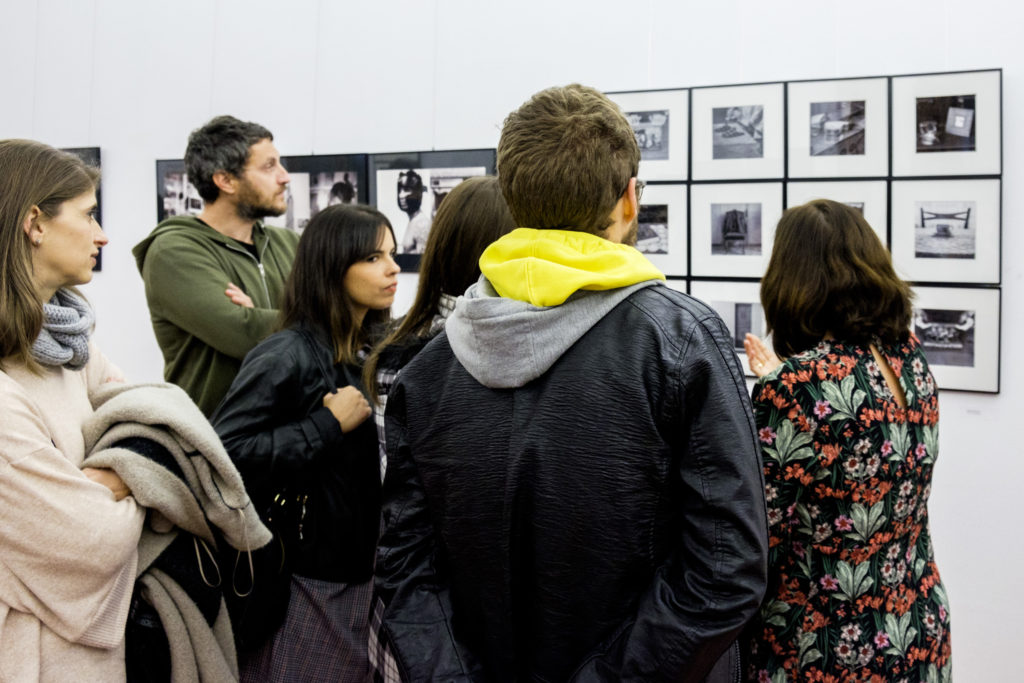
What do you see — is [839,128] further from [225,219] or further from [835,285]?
[225,219]

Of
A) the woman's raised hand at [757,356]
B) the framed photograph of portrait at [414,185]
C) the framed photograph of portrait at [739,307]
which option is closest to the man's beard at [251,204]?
the framed photograph of portrait at [414,185]

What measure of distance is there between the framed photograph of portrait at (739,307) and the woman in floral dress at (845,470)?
130 cm

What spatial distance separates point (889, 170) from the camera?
3016mm

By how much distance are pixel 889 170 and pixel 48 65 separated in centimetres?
417

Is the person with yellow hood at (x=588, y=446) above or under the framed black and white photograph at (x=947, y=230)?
under

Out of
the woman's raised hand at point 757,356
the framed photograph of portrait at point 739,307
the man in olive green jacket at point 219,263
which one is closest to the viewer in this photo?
the woman's raised hand at point 757,356

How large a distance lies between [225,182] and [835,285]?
7.47 ft

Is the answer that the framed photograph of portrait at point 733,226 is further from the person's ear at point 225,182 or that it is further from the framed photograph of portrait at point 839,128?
the person's ear at point 225,182

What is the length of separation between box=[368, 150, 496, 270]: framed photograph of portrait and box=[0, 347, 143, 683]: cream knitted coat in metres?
2.14

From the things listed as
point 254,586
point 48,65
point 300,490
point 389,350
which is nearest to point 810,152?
point 389,350

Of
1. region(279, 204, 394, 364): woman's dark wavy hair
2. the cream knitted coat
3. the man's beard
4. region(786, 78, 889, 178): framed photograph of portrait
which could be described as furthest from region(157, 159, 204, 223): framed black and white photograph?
region(786, 78, 889, 178): framed photograph of portrait

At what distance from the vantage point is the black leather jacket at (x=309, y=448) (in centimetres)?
207

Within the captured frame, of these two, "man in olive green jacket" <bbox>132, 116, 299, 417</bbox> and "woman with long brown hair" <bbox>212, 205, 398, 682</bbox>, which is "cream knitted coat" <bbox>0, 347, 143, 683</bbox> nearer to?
"woman with long brown hair" <bbox>212, 205, 398, 682</bbox>

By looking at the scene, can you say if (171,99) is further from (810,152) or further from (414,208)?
(810,152)
